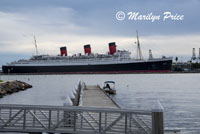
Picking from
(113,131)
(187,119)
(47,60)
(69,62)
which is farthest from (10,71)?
(113,131)

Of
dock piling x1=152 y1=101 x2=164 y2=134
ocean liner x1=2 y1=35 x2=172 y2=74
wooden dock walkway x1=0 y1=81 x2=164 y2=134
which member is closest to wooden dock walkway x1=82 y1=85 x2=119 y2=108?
wooden dock walkway x1=0 y1=81 x2=164 y2=134

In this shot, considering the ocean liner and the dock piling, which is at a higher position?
the dock piling

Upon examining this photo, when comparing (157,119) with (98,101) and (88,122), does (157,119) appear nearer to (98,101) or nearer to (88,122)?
(88,122)

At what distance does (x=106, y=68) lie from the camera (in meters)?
115

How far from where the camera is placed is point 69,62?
115 meters

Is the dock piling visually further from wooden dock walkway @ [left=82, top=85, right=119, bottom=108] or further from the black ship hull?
the black ship hull

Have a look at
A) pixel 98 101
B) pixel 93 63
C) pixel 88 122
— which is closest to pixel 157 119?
pixel 88 122

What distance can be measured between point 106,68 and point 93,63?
5062 mm

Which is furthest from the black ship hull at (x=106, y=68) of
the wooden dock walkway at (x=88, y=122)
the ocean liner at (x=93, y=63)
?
the wooden dock walkway at (x=88, y=122)

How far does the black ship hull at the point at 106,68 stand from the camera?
4504 inches

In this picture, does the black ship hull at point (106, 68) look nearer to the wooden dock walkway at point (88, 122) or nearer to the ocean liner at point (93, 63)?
the ocean liner at point (93, 63)

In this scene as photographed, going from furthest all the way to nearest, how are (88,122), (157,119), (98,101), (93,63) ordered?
(93,63) → (98,101) → (88,122) → (157,119)

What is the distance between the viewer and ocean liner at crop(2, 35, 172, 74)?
11356 centimetres

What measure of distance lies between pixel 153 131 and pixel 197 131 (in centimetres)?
764
